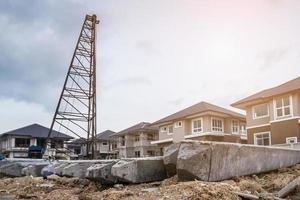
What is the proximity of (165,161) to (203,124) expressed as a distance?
1049 inches

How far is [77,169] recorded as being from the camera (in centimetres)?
1512

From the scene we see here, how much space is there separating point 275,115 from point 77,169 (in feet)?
55.2

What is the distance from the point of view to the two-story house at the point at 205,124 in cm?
3659

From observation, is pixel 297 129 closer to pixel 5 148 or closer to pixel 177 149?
pixel 177 149

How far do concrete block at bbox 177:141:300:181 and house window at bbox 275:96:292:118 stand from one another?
52.4 feet

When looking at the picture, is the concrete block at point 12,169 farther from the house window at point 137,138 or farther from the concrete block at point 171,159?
the house window at point 137,138

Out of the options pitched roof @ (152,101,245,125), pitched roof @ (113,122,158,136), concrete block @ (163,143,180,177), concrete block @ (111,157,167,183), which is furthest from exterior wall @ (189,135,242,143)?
concrete block @ (163,143,180,177)

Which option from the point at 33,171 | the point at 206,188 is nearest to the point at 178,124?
the point at 33,171

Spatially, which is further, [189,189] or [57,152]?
[57,152]

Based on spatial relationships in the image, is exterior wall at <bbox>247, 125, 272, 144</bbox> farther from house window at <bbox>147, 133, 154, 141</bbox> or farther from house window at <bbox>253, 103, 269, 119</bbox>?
house window at <bbox>147, 133, 154, 141</bbox>

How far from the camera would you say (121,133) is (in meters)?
53.0

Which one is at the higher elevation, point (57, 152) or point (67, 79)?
point (67, 79)

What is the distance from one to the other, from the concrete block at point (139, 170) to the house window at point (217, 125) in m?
26.2

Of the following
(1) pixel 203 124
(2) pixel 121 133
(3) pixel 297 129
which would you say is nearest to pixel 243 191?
(3) pixel 297 129
